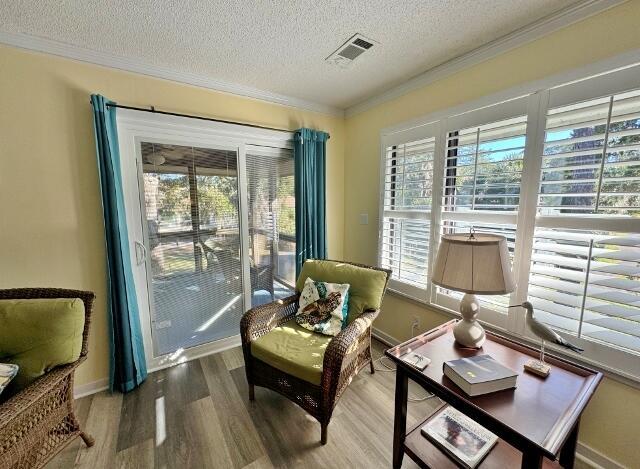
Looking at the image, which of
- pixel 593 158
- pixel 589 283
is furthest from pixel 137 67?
pixel 589 283

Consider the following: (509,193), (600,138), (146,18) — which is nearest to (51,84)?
(146,18)

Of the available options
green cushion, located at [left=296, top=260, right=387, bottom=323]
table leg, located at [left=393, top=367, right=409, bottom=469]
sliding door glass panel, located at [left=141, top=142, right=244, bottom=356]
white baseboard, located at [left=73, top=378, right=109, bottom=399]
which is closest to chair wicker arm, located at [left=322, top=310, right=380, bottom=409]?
green cushion, located at [left=296, top=260, right=387, bottom=323]

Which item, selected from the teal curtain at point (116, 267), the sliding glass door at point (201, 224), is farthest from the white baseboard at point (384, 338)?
the teal curtain at point (116, 267)

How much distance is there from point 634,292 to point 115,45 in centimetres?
315

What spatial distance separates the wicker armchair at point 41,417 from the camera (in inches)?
42.3

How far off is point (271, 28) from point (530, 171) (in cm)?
172

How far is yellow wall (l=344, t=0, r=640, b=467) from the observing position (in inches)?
49.3

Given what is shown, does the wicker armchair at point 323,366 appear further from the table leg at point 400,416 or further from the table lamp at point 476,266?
the table lamp at point 476,266

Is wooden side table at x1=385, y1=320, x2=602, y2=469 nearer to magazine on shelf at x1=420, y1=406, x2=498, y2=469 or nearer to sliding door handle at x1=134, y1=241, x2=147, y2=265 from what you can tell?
magazine on shelf at x1=420, y1=406, x2=498, y2=469

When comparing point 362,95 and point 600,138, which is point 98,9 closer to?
point 362,95

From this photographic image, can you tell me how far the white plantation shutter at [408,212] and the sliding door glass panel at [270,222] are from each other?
3.12 feet

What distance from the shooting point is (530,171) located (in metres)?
1.52

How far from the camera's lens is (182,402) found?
1806mm

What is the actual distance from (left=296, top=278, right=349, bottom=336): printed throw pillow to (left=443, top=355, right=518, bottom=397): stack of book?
838 millimetres
